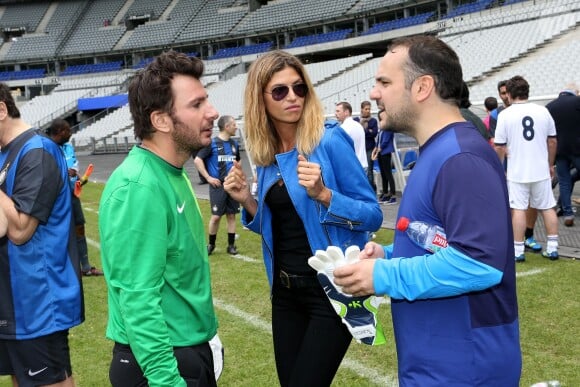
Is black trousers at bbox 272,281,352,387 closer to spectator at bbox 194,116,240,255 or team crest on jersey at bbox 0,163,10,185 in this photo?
team crest on jersey at bbox 0,163,10,185

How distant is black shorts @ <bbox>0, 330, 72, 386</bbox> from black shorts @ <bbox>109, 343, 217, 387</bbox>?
0.95 metres

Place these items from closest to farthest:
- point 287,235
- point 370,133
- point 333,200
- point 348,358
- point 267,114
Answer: point 333,200, point 287,235, point 267,114, point 348,358, point 370,133

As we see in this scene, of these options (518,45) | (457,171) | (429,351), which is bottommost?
(429,351)

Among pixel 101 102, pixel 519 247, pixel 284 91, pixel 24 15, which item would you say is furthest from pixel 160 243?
pixel 24 15

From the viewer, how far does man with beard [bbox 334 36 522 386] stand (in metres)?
1.63

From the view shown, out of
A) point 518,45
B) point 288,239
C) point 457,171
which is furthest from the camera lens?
point 518,45

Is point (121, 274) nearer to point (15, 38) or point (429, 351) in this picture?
point (429, 351)

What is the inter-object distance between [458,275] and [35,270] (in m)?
2.14

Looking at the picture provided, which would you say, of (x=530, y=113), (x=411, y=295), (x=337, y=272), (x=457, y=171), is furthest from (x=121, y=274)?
Result: (x=530, y=113)

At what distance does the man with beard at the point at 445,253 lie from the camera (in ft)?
5.36

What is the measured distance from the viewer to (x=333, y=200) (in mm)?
2588

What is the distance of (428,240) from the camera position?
178cm

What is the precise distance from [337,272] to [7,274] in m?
1.88

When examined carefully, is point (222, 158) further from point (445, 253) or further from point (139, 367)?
point (445, 253)
